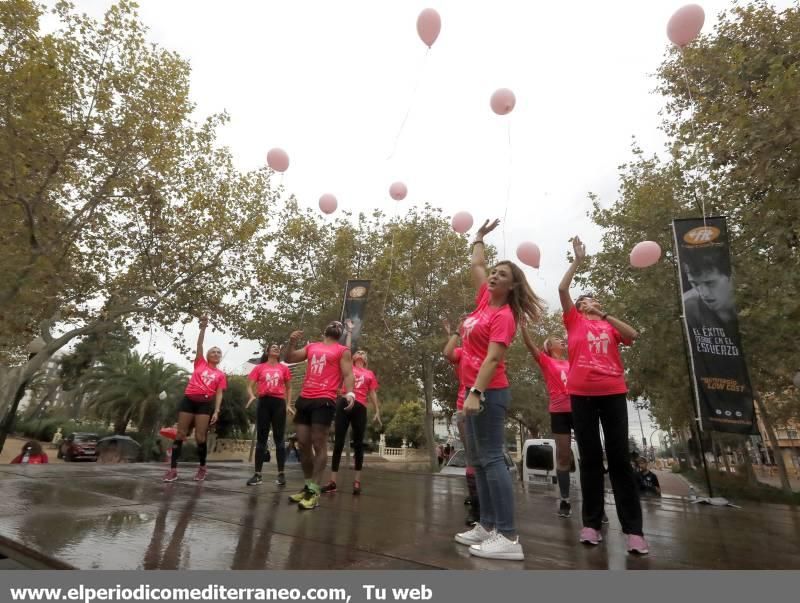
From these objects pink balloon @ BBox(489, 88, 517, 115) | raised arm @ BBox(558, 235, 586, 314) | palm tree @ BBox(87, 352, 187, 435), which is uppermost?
pink balloon @ BBox(489, 88, 517, 115)

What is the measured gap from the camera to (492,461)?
301 centimetres

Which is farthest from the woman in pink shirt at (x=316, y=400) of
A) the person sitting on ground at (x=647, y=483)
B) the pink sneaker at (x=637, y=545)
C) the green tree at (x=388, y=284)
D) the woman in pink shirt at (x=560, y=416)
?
the green tree at (x=388, y=284)

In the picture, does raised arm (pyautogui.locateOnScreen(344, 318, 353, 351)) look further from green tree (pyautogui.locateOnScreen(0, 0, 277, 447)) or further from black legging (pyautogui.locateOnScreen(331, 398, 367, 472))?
green tree (pyautogui.locateOnScreen(0, 0, 277, 447))

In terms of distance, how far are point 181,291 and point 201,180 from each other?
3826 millimetres

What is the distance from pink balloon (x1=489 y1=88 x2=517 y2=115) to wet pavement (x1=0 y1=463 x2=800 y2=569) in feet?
19.8

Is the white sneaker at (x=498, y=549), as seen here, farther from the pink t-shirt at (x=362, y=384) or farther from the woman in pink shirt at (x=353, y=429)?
the pink t-shirt at (x=362, y=384)

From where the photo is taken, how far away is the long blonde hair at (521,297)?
3.44m

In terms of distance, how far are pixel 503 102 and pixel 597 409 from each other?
589 cm

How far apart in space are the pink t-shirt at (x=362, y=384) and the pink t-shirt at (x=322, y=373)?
3.92ft

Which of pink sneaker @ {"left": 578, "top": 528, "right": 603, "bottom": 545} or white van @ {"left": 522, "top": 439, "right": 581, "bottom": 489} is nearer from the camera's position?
pink sneaker @ {"left": 578, "top": 528, "right": 603, "bottom": 545}

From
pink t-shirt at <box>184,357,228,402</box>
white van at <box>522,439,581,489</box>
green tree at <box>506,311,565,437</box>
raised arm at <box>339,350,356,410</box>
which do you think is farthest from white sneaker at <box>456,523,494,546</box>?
green tree at <box>506,311,565,437</box>

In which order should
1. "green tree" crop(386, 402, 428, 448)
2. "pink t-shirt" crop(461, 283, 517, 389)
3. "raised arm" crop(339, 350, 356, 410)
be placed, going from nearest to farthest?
"pink t-shirt" crop(461, 283, 517, 389) → "raised arm" crop(339, 350, 356, 410) → "green tree" crop(386, 402, 428, 448)

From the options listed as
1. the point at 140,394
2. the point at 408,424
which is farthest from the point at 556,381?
the point at 408,424

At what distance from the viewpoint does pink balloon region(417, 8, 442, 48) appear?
271 inches
